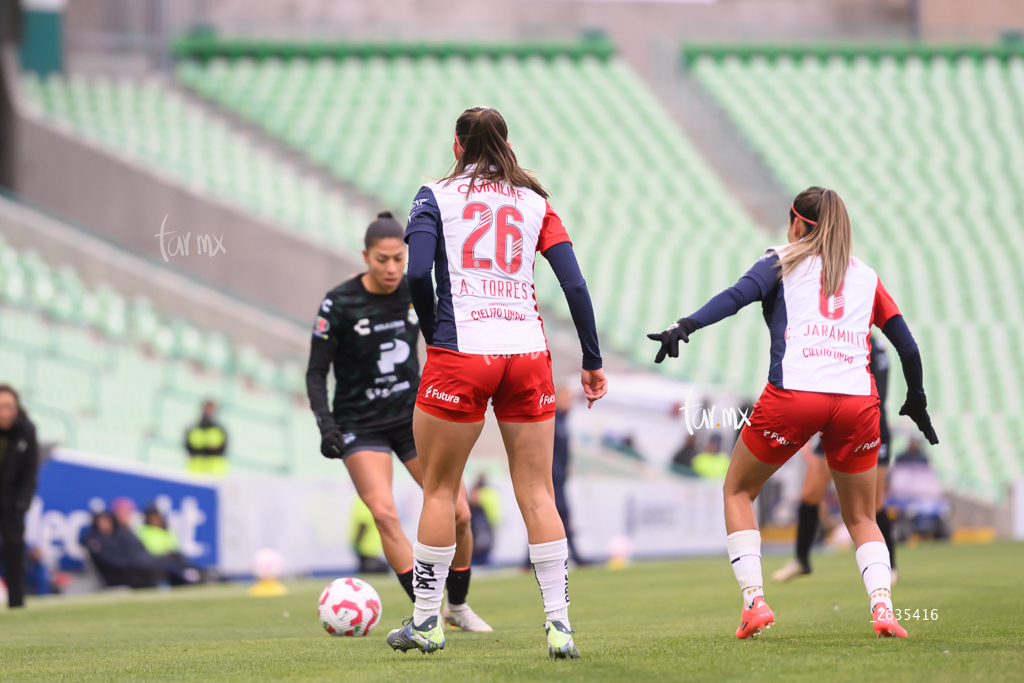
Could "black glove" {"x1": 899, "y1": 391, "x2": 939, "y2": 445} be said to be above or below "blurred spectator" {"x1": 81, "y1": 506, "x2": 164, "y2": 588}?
above

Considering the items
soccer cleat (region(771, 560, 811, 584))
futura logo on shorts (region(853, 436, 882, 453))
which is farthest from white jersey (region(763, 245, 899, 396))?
soccer cleat (region(771, 560, 811, 584))

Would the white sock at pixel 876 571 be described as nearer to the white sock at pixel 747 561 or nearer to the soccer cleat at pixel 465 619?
the white sock at pixel 747 561

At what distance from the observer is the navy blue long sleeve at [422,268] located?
493 centimetres

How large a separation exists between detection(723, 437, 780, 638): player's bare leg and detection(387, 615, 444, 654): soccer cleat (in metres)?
1.41

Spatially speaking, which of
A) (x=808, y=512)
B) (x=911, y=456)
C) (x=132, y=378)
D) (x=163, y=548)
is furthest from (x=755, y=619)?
(x=911, y=456)

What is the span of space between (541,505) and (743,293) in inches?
54.2

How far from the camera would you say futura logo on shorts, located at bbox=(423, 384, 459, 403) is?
4949 millimetres

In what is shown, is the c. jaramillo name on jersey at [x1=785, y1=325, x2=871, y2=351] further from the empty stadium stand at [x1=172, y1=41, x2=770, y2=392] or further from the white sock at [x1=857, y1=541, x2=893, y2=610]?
the empty stadium stand at [x1=172, y1=41, x2=770, y2=392]

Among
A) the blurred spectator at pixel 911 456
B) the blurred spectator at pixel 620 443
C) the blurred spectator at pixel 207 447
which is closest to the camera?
the blurred spectator at pixel 207 447

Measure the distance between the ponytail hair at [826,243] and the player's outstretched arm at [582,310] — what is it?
45.8 inches

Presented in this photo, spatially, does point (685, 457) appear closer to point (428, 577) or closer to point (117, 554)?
point (117, 554)

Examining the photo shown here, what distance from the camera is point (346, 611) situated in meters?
6.83

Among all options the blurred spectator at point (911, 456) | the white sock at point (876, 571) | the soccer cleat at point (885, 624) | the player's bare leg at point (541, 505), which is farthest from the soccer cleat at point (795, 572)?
the blurred spectator at point (911, 456)

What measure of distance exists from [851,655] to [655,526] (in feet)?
43.9
